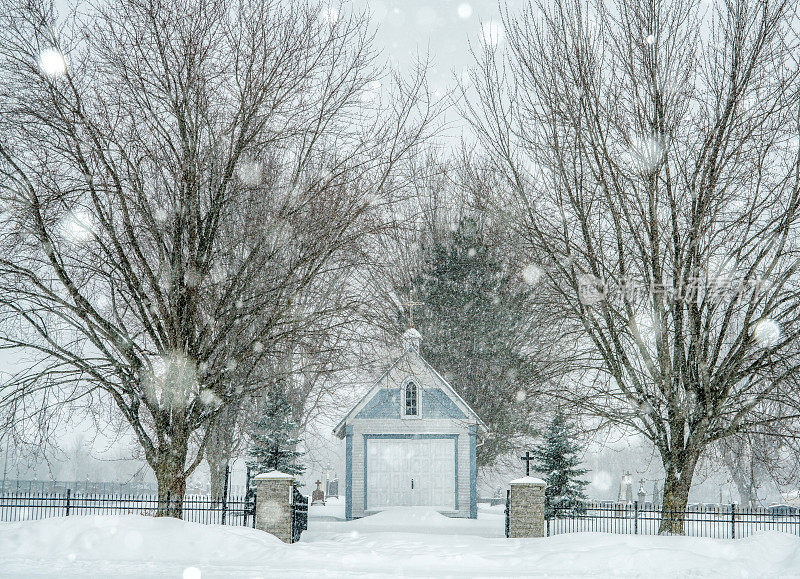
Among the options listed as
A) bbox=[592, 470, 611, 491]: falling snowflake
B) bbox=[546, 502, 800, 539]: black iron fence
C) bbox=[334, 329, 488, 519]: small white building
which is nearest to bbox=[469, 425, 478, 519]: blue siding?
bbox=[334, 329, 488, 519]: small white building

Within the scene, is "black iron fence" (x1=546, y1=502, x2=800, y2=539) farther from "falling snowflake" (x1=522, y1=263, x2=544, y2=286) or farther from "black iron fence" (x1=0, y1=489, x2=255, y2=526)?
"black iron fence" (x1=0, y1=489, x2=255, y2=526)

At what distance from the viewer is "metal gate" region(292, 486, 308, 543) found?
15.8m

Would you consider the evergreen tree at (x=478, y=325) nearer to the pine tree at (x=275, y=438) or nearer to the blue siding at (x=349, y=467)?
the blue siding at (x=349, y=467)

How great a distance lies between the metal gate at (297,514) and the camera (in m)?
15.8

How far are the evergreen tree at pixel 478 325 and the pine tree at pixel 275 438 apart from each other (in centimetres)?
756

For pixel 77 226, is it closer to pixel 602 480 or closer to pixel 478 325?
pixel 478 325

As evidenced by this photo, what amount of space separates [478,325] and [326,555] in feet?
62.1

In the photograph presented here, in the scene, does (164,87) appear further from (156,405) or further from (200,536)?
(200,536)

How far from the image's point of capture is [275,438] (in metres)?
24.8

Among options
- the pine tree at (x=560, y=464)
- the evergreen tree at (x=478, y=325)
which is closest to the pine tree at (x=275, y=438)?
the evergreen tree at (x=478, y=325)

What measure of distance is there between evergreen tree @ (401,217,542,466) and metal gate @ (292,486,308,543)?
1252cm

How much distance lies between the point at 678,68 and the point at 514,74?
3129 millimetres

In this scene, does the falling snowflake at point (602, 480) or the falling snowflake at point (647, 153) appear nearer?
the falling snowflake at point (647, 153)

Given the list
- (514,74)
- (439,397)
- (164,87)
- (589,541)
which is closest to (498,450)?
(439,397)
